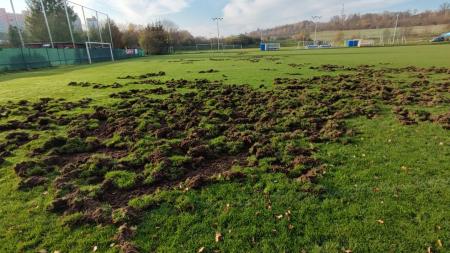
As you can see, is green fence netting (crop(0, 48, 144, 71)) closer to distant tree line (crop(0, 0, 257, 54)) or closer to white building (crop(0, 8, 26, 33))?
distant tree line (crop(0, 0, 257, 54))

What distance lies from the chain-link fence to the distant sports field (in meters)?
27.7

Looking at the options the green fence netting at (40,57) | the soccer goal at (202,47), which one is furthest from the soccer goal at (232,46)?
the green fence netting at (40,57)

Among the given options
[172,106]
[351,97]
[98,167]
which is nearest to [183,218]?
[98,167]

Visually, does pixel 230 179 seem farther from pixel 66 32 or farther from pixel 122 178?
pixel 66 32

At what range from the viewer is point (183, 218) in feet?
11.7

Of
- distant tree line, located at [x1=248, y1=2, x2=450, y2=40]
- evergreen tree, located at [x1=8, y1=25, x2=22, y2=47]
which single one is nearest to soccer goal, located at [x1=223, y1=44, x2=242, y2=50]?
distant tree line, located at [x1=248, y1=2, x2=450, y2=40]

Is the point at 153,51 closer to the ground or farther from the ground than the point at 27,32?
closer to the ground

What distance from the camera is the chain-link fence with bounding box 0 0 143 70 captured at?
1214 inches

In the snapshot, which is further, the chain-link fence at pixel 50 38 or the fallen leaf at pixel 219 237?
the chain-link fence at pixel 50 38

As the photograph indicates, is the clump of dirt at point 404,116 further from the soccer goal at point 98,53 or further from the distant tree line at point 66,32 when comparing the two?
the distant tree line at point 66,32

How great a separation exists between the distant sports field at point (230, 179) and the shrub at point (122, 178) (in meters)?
0.03

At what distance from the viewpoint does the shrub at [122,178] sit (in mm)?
4415

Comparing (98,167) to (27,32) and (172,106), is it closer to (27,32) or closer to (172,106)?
(172,106)

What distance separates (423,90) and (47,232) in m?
12.5
